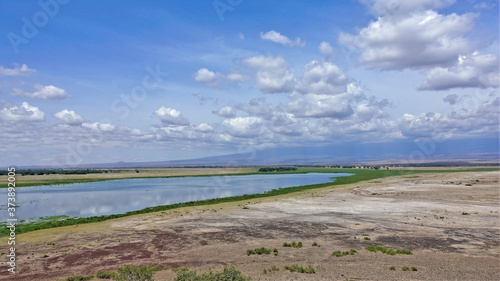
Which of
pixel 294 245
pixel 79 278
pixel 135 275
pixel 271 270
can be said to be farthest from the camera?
pixel 294 245

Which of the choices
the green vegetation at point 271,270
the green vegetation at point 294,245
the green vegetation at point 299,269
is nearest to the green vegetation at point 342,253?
the green vegetation at point 294,245

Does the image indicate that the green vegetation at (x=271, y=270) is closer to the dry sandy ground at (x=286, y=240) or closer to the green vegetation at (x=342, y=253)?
the dry sandy ground at (x=286, y=240)

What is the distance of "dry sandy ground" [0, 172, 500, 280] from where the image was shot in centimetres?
2172

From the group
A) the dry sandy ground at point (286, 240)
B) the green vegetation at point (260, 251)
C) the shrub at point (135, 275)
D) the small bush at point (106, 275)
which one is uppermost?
the shrub at point (135, 275)

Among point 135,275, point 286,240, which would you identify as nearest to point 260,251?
point 286,240

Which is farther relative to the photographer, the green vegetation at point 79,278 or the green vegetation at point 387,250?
the green vegetation at point 387,250

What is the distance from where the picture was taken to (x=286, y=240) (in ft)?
98.6

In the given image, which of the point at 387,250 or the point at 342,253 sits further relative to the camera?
the point at 387,250

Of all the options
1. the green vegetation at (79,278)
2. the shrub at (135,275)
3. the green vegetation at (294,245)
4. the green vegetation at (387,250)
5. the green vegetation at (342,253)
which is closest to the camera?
the shrub at (135,275)

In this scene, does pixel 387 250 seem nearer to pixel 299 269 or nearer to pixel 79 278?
pixel 299 269

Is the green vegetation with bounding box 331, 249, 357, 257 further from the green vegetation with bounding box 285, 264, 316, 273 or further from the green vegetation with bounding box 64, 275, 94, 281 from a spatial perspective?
the green vegetation with bounding box 64, 275, 94, 281

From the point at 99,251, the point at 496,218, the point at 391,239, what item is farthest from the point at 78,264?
the point at 496,218

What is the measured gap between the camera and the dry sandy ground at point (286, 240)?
21.7m

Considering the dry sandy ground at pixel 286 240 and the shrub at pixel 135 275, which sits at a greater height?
the shrub at pixel 135 275
